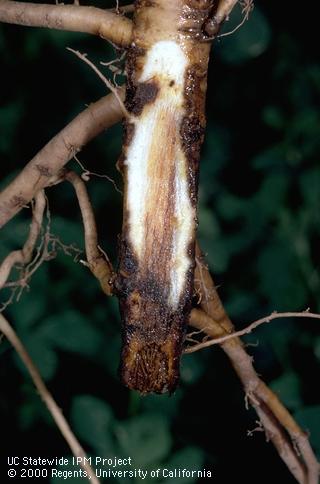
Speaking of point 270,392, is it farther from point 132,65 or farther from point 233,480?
point 132,65

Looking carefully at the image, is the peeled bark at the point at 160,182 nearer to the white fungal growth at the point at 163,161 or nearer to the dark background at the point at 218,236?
the white fungal growth at the point at 163,161

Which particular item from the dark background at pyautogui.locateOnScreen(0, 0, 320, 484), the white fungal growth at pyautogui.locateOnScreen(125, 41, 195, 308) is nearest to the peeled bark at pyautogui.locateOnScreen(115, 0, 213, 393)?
the white fungal growth at pyautogui.locateOnScreen(125, 41, 195, 308)

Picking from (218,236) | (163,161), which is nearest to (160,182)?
(163,161)

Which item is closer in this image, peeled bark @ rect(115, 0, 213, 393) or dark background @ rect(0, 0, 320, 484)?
peeled bark @ rect(115, 0, 213, 393)

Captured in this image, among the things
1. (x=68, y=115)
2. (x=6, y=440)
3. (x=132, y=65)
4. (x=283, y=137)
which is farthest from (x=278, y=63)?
(x=6, y=440)

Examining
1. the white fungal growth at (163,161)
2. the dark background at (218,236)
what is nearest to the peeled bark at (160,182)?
the white fungal growth at (163,161)

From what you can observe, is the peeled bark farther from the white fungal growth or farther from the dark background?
the dark background
